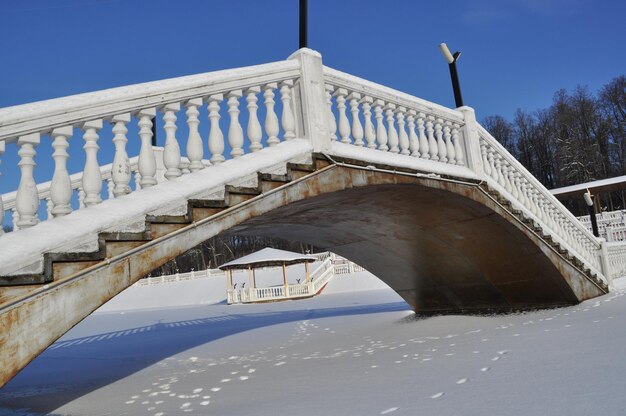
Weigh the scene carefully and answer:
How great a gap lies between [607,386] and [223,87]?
3.61 metres

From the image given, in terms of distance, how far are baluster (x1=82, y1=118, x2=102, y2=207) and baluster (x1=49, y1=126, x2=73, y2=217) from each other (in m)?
0.14

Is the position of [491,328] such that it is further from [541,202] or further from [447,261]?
[541,202]

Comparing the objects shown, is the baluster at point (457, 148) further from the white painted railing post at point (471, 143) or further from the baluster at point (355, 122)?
the baluster at point (355, 122)

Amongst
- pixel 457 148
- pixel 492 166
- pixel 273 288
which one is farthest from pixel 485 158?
pixel 273 288

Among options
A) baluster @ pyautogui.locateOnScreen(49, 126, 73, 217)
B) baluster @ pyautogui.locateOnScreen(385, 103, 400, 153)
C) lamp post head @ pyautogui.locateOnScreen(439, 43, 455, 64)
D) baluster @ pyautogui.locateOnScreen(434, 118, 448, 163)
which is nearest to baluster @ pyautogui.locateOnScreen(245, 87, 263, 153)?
baluster @ pyautogui.locateOnScreen(49, 126, 73, 217)

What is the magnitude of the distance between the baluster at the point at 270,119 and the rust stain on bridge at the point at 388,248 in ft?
1.48

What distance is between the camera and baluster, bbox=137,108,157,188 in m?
3.80

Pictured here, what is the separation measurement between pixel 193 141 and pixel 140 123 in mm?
463

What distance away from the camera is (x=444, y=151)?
7027 mm

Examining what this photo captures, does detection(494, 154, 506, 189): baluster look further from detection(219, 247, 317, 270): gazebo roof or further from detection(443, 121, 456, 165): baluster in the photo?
detection(219, 247, 317, 270): gazebo roof

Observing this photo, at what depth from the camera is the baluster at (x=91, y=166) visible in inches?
137

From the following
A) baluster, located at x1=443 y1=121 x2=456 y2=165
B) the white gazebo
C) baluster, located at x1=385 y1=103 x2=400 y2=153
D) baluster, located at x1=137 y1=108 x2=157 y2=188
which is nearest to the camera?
baluster, located at x1=137 y1=108 x2=157 y2=188

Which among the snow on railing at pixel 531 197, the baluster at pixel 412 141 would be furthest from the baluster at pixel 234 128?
the snow on railing at pixel 531 197

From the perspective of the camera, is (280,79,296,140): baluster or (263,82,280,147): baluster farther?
(280,79,296,140): baluster
